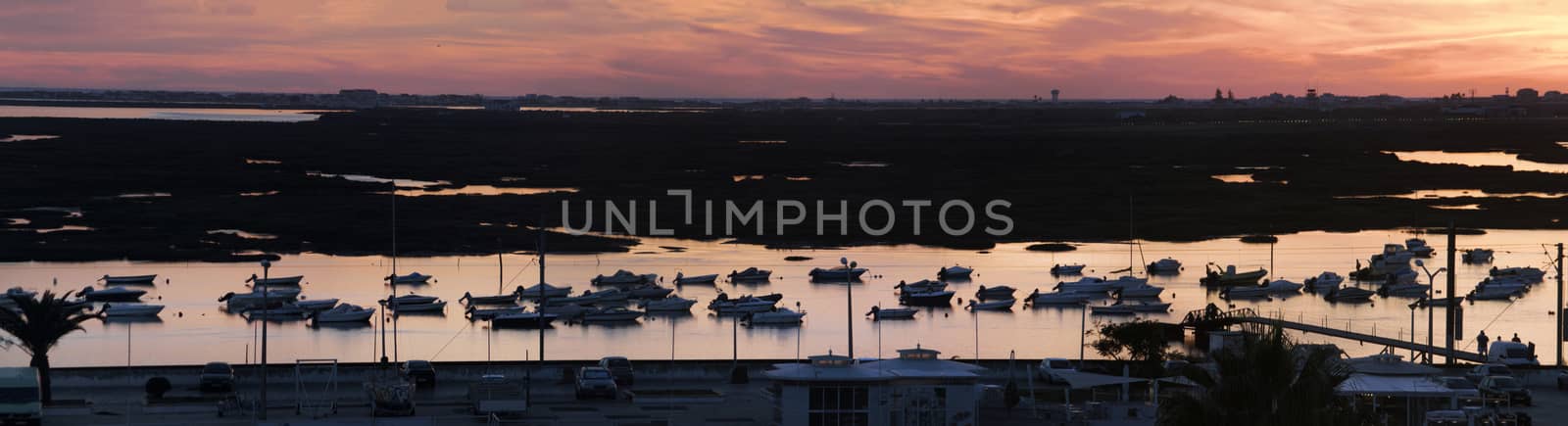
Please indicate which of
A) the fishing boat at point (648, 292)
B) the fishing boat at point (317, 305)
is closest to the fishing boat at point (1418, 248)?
the fishing boat at point (648, 292)

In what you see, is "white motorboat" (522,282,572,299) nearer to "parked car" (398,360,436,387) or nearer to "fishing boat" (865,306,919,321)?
"fishing boat" (865,306,919,321)

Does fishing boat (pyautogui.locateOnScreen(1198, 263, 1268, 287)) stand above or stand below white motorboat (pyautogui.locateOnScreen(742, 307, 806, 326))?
above

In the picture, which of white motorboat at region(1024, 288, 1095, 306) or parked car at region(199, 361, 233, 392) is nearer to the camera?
parked car at region(199, 361, 233, 392)

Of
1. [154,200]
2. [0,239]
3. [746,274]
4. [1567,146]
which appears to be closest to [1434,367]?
[746,274]

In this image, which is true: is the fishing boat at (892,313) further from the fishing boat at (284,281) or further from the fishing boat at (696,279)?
the fishing boat at (284,281)

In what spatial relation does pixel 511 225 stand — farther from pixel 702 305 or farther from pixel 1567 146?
pixel 1567 146

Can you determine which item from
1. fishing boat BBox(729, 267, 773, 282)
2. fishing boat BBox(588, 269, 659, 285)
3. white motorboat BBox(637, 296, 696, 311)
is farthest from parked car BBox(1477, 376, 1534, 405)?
fishing boat BBox(729, 267, 773, 282)

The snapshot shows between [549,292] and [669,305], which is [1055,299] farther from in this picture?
[549,292]

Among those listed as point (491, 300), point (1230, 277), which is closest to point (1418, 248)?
point (1230, 277)
